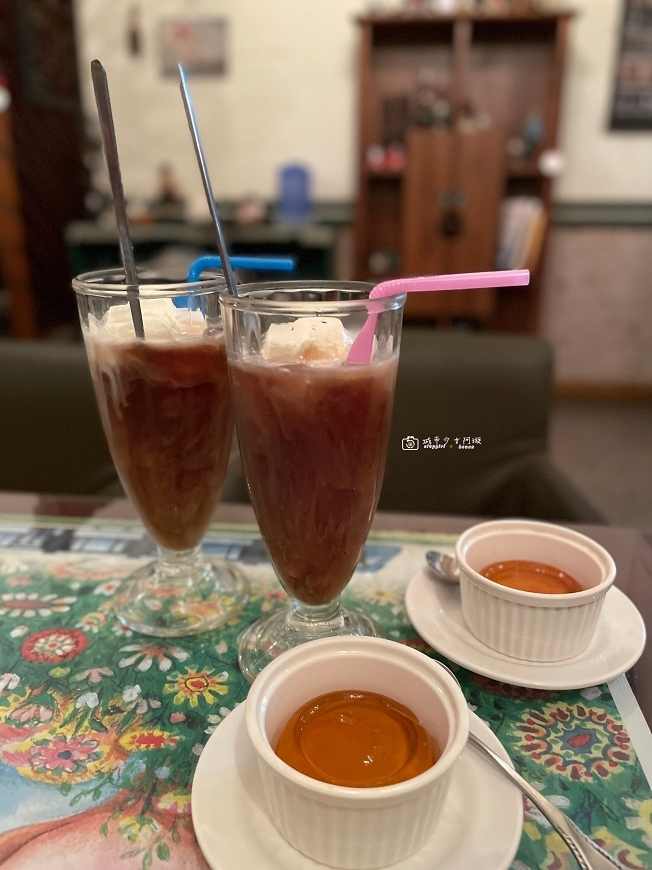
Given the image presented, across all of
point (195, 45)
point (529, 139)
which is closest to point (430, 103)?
point (529, 139)

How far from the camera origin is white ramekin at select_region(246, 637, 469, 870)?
392mm

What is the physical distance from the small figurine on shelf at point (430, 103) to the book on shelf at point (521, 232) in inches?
21.0

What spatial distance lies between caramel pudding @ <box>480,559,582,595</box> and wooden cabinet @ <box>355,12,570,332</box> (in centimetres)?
262

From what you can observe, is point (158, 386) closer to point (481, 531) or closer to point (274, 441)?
point (274, 441)

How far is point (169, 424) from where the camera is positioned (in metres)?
0.68

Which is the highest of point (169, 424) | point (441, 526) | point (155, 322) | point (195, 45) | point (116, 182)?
point (195, 45)

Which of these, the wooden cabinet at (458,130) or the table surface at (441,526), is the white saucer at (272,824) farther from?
the wooden cabinet at (458,130)

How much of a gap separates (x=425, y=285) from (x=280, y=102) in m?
3.52

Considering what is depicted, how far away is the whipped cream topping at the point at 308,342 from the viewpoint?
528 millimetres

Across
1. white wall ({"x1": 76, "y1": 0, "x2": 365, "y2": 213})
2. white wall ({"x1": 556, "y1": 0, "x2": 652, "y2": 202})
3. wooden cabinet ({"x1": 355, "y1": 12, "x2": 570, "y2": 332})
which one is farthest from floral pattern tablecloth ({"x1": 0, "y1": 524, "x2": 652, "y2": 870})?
white wall ({"x1": 556, "y1": 0, "x2": 652, "y2": 202})

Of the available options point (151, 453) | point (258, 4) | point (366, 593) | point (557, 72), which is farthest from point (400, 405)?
point (258, 4)

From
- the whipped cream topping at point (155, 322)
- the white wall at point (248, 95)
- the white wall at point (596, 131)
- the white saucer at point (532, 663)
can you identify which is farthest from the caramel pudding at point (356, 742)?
the white wall at point (596, 131)

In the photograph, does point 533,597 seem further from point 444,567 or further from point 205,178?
point 205,178

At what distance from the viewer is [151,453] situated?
691 mm
